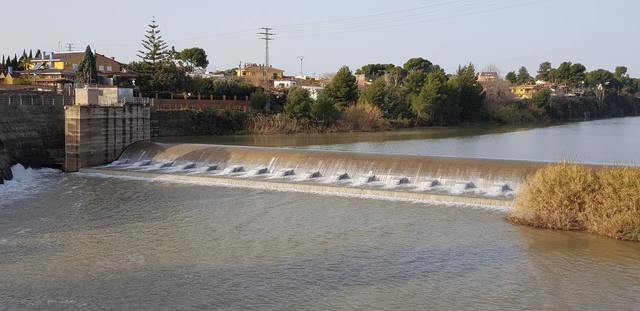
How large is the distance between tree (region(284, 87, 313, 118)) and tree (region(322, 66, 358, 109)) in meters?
6.17

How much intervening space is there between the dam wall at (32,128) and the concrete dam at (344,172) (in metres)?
2.53

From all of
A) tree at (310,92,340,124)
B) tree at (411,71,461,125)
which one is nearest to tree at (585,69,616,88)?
tree at (411,71,461,125)

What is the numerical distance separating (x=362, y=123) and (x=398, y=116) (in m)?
7.12

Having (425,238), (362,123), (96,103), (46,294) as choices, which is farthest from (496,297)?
(362,123)

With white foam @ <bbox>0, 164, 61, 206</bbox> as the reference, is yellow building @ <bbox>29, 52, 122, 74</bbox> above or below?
above

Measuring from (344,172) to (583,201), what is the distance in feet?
25.5

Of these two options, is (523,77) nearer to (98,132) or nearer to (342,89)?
(342,89)

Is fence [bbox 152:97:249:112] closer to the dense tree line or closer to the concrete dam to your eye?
the dense tree line

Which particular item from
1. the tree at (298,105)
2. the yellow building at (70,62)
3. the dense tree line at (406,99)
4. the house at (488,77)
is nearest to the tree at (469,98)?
the dense tree line at (406,99)

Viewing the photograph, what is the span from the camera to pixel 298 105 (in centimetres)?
4634

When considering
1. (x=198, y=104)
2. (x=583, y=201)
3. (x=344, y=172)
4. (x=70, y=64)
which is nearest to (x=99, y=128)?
(x=344, y=172)

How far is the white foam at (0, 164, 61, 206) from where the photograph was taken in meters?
17.4

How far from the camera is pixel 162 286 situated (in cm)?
979

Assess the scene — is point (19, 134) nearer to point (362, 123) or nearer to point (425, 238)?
point (425, 238)
